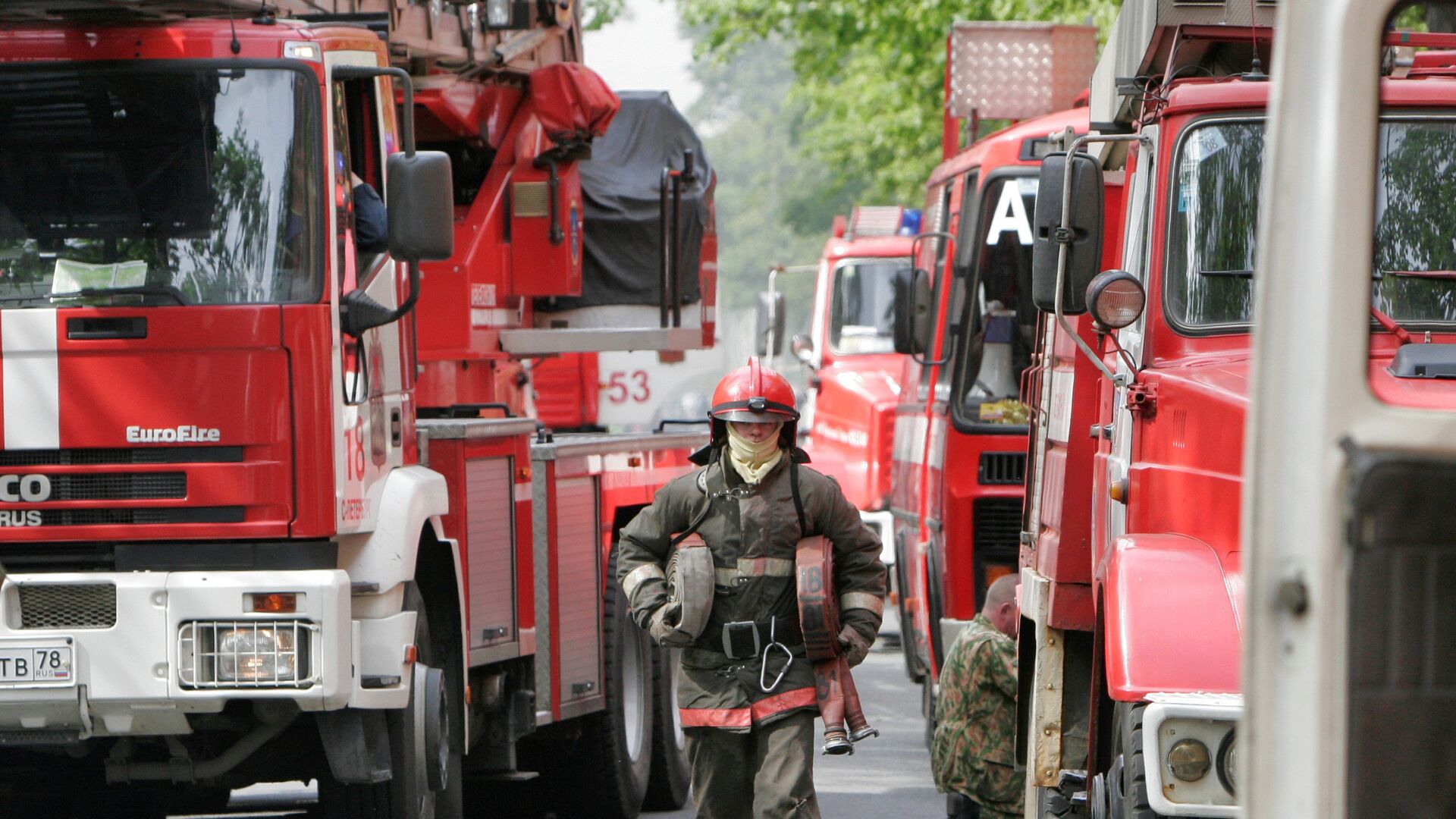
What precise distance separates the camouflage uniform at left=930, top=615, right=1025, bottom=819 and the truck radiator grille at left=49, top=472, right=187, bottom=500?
9.51ft

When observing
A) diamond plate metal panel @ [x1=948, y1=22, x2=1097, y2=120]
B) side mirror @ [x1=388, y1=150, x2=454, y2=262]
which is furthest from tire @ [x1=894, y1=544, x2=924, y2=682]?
side mirror @ [x1=388, y1=150, x2=454, y2=262]

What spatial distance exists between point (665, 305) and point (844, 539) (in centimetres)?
453

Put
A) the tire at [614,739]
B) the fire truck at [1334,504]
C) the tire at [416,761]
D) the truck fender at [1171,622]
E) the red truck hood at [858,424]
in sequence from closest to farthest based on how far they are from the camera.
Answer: the fire truck at [1334,504] < the truck fender at [1171,622] < the tire at [416,761] < the tire at [614,739] < the red truck hood at [858,424]

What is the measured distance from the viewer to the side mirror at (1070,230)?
6113mm

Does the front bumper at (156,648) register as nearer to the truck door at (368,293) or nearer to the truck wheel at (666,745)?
the truck door at (368,293)

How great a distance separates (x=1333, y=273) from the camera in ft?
9.77

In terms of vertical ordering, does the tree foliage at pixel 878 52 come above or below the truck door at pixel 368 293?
above

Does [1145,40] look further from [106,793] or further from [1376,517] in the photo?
[106,793]

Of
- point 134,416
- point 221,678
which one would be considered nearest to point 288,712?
point 221,678

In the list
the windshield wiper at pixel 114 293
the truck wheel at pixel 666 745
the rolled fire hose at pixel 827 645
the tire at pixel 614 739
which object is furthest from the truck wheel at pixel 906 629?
the windshield wiper at pixel 114 293

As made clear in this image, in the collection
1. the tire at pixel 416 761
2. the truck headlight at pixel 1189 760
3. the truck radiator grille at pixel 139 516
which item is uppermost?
the truck radiator grille at pixel 139 516

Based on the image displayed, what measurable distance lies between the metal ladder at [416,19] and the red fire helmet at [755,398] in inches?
77.5

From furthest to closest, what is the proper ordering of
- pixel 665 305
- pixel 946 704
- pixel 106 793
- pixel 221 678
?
pixel 665 305 < pixel 106 793 < pixel 946 704 < pixel 221 678

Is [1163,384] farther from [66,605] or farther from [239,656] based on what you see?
[66,605]
